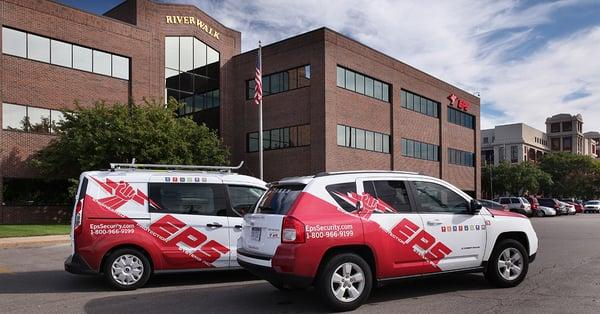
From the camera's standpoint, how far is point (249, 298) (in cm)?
762

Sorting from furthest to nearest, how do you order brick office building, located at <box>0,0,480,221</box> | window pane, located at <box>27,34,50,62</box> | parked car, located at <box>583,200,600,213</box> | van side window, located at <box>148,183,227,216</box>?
parked car, located at <box>583,200,600,213</box>
window pane, located at <box>27,34,50,62</box>
brick office building, located at <box>0,0,480,221</box>
van side window, located at <box>148,183,227,216</box>

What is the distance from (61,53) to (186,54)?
852cm

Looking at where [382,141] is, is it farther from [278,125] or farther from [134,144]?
[134,144]

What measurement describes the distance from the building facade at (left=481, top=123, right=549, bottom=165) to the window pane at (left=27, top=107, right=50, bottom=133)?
98374 millimetres

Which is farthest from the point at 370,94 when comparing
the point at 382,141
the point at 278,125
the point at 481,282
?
the point at 481,282

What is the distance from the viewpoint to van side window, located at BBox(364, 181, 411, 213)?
23.7ft

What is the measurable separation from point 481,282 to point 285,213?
3815 mm

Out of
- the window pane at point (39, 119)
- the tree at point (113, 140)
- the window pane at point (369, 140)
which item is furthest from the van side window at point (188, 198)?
the window pane at point (369, 140)

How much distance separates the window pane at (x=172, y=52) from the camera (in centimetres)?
3412

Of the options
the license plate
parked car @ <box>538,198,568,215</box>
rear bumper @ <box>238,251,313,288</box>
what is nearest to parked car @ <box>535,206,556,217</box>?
parked car @ <box>538,198,568,215</box>

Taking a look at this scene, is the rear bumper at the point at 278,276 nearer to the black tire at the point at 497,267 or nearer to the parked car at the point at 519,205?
the black tire at the point at 497,267

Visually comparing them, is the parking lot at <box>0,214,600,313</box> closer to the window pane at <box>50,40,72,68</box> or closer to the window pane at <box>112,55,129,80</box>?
the window pane at <box>50,40,72,68</box>

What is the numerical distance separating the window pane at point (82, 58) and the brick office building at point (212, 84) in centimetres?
6

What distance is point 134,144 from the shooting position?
2481 cm
